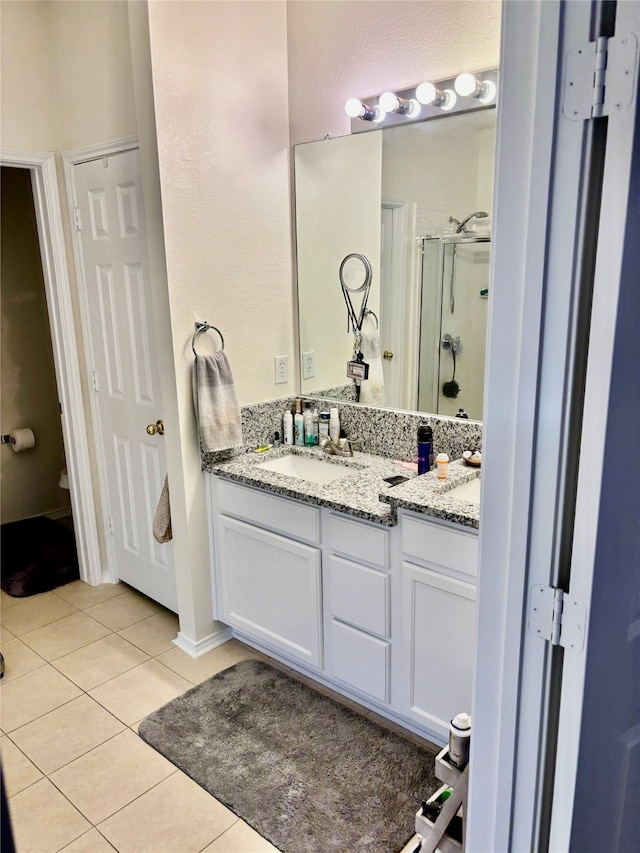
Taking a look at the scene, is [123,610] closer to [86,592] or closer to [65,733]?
[86,592]

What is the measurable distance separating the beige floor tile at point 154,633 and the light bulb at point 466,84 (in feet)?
7.84

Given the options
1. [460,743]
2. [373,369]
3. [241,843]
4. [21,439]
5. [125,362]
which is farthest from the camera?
[21,439]

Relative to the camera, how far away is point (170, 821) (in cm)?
183

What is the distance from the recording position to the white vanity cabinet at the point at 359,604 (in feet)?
6.66

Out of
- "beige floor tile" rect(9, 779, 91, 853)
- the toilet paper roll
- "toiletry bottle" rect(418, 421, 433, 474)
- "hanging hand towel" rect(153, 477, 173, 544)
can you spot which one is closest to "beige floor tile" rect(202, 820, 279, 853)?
"beige floor tile" rect(9, 779, 91, 853)

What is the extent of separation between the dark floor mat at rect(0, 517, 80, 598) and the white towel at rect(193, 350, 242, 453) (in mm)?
1435

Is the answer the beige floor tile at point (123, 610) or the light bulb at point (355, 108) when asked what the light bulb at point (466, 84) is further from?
the beige floor tile at point (123, 610)

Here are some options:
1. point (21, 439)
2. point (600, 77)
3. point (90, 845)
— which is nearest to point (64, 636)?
point (90, 845)

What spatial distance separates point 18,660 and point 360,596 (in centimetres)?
154

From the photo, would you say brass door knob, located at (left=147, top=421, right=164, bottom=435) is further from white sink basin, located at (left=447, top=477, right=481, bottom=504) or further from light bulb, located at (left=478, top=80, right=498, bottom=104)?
light bulb, located at (left=478, top=80, right=498, bottom=104)

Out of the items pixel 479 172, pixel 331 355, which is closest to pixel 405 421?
pixel 331 355

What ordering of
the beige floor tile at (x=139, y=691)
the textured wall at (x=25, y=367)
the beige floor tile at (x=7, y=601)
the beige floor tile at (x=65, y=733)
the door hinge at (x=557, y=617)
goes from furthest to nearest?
1. the textured wall at (x=25, y=367)
2. the beige floor tile at (x=7, y=601)
3. the beige floor tile at (x=139, y=691)
4. the beige floor tile at (x=65, y=733)
5. the door hinge at (x=557, y=617)

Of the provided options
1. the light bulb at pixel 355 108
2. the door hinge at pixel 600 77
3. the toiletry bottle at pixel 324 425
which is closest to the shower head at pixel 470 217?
the light bulb at pixel 355 108

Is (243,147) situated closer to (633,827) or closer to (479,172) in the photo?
(479,172)
